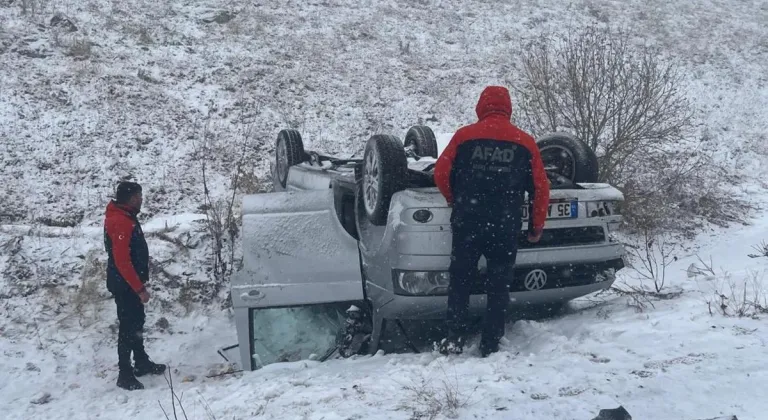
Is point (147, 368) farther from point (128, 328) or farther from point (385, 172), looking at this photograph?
point (385, 172)

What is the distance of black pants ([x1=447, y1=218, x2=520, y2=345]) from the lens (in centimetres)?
359

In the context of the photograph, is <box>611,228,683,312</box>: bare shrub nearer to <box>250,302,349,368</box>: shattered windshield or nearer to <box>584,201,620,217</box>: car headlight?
<box>584,201,620,217</box>: car headlight

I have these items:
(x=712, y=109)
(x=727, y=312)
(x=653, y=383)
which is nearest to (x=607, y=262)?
(x=727, y=312)

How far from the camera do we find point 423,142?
19.7 ft

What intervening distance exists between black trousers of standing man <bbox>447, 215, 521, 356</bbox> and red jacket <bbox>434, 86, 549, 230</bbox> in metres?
0.18

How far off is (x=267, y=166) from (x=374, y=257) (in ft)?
21.3

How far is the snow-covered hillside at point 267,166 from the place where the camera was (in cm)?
315

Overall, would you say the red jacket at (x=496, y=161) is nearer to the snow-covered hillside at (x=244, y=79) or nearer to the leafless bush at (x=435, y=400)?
the leafless bush at (x=435, y=400)

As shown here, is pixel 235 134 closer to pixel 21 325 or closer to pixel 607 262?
pixel 21 325

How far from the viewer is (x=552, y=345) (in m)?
3.71

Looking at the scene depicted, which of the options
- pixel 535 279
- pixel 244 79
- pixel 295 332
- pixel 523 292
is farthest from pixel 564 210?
pixel 244 79

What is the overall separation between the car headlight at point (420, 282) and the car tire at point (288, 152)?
9.16 feet

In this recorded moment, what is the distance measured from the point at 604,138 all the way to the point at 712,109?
869 centimetres

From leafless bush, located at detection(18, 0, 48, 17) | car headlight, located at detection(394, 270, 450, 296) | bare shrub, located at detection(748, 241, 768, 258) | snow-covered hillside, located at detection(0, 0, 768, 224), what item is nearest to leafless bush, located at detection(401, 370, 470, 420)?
car headlight, located at detection(394, 270, 450, 296)
